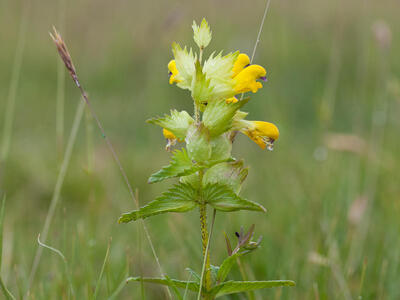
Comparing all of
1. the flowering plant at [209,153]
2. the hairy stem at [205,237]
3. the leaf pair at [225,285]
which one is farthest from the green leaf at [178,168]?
the leaf pair at [225,285]

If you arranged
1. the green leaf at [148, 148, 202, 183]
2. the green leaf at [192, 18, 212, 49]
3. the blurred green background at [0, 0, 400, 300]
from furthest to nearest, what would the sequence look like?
1. the blurred green background at [0, 0, 400, 300]
2. the green leaf at [192, 18, 212, 49]
3. the green leaf at [148, 148, 202, 183]

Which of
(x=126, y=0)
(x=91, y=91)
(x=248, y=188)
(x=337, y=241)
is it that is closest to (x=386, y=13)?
(x=126, y=0)

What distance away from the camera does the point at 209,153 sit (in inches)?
40.6

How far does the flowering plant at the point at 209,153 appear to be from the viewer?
1.03 metres

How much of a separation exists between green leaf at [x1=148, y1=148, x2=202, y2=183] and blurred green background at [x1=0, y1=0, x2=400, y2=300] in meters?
0.18

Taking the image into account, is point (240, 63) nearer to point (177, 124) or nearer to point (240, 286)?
point (177, 124)

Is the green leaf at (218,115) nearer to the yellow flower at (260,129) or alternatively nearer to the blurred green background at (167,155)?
the yellow flower at (260,129)

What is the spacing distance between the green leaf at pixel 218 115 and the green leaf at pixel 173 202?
14 cm

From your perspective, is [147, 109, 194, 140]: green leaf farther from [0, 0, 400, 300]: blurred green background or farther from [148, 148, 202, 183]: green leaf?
[0, 0, 400, 300]: blurred green background

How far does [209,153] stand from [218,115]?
83mm

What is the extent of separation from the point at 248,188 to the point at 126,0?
5367mm

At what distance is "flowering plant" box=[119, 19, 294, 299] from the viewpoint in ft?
3.37

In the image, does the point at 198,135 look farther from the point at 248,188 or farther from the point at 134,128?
the point at 134,128

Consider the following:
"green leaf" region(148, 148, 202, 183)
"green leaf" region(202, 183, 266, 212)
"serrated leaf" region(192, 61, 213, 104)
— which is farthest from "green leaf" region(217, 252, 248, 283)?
"serrated leaf" region(192, 61, 213, 104)
